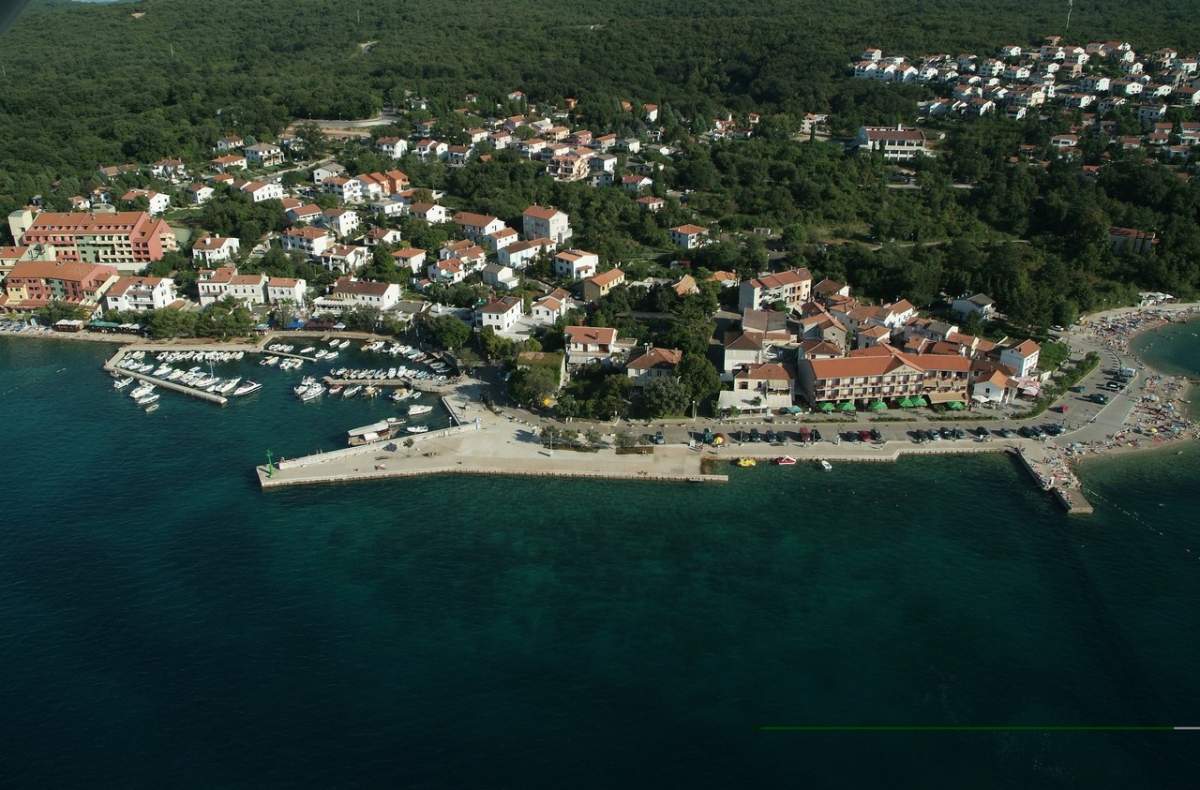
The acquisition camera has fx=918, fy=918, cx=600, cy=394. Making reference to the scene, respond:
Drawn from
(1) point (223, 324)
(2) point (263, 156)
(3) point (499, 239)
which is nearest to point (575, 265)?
(3) point (499, 239)

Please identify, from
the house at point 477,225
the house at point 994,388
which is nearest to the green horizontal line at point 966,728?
the house at point 994,388

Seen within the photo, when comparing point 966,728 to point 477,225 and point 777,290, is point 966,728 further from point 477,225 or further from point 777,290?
point 477,225

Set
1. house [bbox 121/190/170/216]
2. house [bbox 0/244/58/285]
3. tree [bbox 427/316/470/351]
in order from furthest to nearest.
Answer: house [bbox 121/190/170/216]
house [bbox 0/244/58/285]
tree [bbox 427/316/470/351]

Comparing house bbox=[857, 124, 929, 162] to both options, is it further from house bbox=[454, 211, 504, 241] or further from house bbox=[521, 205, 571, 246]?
house bbox=[454, 211, 504, 241]

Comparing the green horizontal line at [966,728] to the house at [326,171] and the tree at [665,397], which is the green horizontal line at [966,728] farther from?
the house at [326,171]

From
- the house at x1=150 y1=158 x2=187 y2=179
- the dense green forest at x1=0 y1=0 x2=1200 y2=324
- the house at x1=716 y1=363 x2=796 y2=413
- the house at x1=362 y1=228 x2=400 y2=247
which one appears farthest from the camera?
the house at x1=150 y1=158 x2=187 y2=179

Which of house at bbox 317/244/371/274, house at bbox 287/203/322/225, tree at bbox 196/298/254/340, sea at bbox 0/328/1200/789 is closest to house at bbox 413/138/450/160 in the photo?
house at bbox 287/203/322/225

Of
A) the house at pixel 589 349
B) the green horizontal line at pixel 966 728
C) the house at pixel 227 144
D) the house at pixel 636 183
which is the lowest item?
the green horizontal line at pixel 966 728
